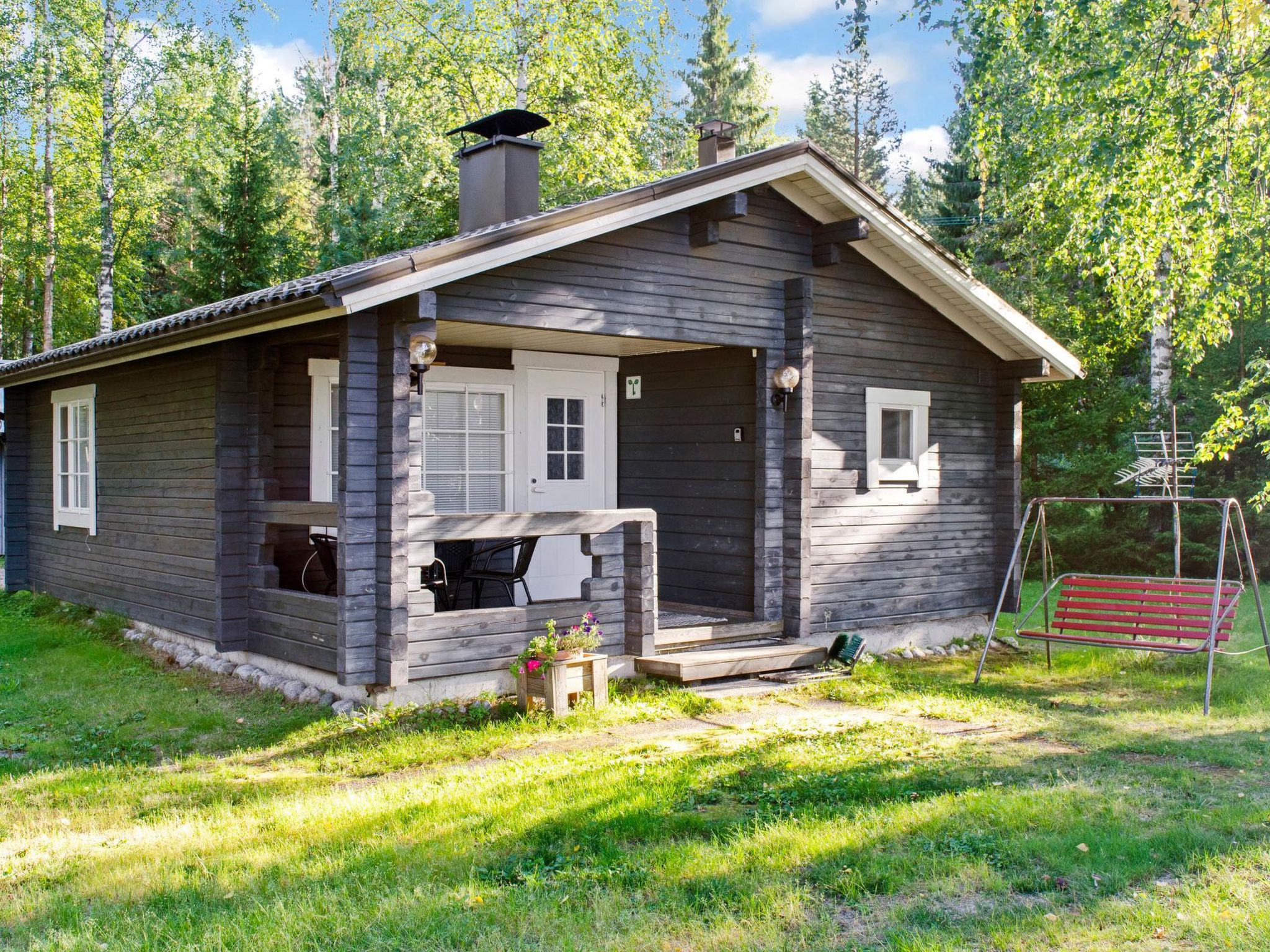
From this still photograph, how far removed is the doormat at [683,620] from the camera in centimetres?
850

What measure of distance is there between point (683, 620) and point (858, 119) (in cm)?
3073

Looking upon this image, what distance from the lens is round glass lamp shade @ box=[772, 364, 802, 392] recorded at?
8.45 metres

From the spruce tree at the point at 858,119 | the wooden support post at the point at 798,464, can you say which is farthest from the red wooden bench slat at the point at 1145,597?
the spruce tree at the point at 858,119

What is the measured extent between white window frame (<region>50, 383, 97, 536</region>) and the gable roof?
13.7 inches

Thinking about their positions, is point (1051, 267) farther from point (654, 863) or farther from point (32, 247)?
point (32, 247)

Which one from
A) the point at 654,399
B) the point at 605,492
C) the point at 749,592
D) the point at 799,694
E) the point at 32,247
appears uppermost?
the point at 32,247

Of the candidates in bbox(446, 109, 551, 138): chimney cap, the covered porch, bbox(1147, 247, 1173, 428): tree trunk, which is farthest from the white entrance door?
bbox(1147, 247, 1173, 428): tree trunk

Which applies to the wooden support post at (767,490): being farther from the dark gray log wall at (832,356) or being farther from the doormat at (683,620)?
the doormat at (683,620)

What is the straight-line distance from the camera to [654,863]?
14.1 feet

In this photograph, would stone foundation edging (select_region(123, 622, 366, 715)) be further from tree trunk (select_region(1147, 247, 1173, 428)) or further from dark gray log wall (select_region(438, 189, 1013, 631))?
tree trunk (select_region(1147, 247, 1173, 428))

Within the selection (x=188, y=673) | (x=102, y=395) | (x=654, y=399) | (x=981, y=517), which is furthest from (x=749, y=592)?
(x=102, y=395)

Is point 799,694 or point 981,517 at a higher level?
point 981,517

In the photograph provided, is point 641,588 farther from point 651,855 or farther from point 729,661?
point 651,855

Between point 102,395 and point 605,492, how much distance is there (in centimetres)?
480
